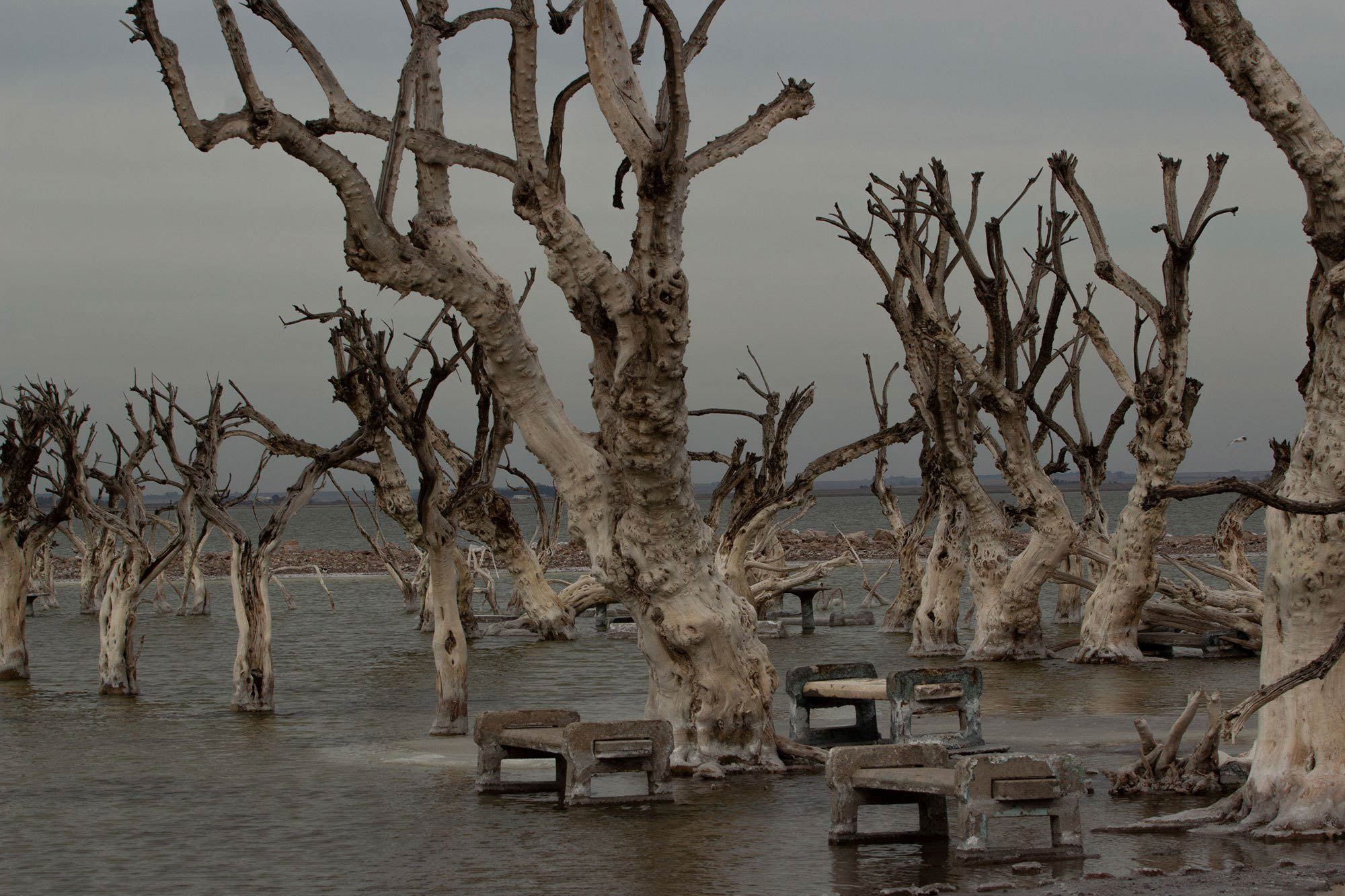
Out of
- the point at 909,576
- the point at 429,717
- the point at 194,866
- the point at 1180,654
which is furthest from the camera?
the point at 909,576

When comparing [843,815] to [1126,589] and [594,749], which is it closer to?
[594,749]

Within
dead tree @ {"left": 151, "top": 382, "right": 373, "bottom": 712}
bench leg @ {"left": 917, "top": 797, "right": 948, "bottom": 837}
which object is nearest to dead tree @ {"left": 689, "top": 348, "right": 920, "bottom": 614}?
dead tree @ {"left": 151, "top": 382, "right": 373, "bottom": 712}

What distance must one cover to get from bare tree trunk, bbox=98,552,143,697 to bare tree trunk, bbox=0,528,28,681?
2292 mm

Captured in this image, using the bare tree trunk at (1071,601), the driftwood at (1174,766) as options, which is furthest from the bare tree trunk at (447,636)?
the bare tree trunk at (1071,601)

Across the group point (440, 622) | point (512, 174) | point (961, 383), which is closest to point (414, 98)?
point (512, 174)

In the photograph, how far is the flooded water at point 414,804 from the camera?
828 cm

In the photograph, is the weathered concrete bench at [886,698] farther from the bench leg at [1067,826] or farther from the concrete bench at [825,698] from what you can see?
the bench leg at [1067,826]

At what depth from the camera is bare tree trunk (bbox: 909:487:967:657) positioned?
2202 cm

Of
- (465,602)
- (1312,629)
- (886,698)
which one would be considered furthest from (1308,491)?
(465,602)

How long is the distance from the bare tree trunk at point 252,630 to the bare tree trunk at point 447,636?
236 centimetres

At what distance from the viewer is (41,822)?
34.4 feet

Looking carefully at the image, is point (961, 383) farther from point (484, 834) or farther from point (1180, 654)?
point (484, 834)

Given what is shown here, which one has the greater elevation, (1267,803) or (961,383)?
(961,383)

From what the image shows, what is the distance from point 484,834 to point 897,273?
13.5m
